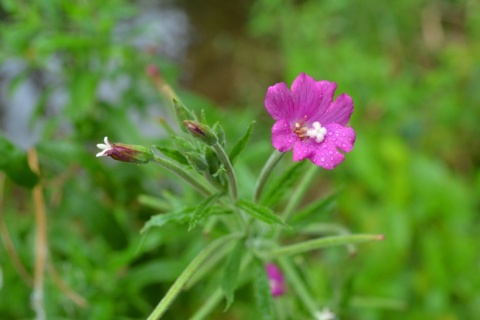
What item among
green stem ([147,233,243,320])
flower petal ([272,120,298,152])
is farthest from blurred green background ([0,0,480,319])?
flower petal ([272,120,298,152])

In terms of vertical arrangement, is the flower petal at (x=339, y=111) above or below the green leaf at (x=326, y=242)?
above

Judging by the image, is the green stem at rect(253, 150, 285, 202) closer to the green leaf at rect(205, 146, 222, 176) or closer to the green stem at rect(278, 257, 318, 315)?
the green leaf at rect(205, 146, 222, 176)

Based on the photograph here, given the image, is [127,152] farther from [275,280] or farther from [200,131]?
[275,280]

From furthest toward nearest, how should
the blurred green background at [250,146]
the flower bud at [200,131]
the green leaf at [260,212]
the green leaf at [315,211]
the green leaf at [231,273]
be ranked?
the blurred green background at [250,146]
the green leaf at [315,211]
the green leaf at [231,273]
the green leaf at [260,212]
the flower bud at [200,131]

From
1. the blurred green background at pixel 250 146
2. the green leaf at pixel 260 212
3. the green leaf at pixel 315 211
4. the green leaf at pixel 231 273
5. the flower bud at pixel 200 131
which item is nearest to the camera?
the flower bud at pixel 200 131

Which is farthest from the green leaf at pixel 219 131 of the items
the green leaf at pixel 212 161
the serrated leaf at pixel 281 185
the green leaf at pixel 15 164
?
the green leaf at pixel 15 164

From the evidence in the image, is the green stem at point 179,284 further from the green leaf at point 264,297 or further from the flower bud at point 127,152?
the flower bud at point 127,152
